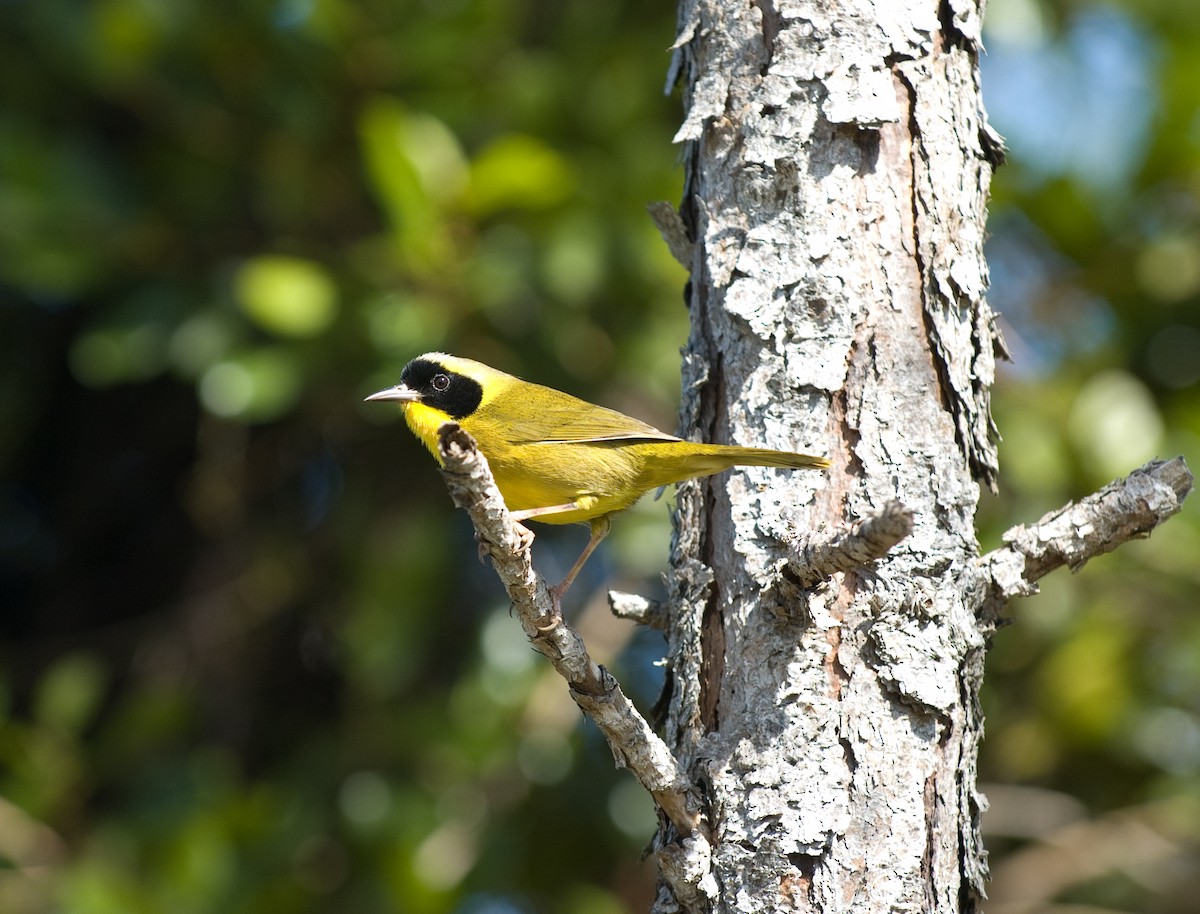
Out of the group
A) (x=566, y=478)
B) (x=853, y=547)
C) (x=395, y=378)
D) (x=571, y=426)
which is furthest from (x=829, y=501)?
(x=395, y=378)

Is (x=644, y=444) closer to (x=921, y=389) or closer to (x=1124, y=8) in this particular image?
(x=921, y=389)

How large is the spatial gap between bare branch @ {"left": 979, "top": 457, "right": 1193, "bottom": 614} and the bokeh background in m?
2.49

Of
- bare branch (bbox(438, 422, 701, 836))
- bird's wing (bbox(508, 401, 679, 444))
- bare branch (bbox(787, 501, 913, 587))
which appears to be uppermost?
bird's wing (bbox(508, 401, 679, 444))

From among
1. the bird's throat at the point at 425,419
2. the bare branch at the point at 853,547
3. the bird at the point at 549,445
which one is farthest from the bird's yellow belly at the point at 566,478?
the bare branch at the point at 853,547

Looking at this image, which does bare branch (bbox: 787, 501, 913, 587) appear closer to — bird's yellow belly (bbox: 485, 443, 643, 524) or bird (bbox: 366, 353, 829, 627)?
bird (bbox: 366, 353, 829, 627)

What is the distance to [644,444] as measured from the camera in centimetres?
314

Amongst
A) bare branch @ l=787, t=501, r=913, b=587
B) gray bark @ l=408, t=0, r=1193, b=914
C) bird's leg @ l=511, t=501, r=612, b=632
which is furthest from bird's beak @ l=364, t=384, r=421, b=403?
bare branch @ l=787, t=501, r=913, b=587

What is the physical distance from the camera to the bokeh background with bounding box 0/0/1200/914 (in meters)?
4.86

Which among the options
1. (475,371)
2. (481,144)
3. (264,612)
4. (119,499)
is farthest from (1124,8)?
(119,499)

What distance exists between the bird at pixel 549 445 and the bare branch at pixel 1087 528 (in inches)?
28.9

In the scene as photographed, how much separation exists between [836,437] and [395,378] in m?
2.57

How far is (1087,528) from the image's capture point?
2338mm

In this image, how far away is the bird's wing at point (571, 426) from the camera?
3.45m

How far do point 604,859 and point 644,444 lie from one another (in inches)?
120
